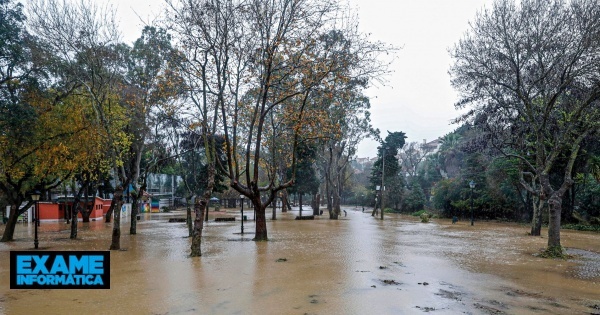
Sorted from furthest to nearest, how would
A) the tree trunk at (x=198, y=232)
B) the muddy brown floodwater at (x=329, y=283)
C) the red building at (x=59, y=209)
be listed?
the red building at (x=59, y=209) → the tree trunk at (x=198, y=232) → the muddy brown floodwater at (x=329, y=283)

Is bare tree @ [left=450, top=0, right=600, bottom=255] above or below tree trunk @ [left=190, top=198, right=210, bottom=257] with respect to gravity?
above

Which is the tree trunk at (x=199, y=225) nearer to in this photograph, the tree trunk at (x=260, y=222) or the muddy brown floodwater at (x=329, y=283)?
the muddy brown floodwater at (x=329, y=283)

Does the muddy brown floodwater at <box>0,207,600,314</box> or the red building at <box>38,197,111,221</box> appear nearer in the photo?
the muddy brown floodwater at <box>0,207,600,314</box>

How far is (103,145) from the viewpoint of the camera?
18.3 m

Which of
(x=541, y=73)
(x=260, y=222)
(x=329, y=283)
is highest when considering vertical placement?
(x=541, y=73)

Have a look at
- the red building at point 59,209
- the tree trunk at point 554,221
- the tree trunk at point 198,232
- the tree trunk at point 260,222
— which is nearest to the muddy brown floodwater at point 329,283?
the tree trunk at point 198,232

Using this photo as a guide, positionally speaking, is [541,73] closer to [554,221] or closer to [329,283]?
[554,221]

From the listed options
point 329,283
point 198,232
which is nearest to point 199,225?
point 198,232

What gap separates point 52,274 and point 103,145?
13.5m

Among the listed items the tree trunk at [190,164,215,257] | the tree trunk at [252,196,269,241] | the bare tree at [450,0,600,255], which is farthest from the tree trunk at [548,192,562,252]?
the tree trunk at [190,164,215,257]

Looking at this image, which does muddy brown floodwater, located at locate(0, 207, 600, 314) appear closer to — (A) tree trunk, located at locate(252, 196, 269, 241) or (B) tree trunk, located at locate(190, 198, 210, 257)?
(B) tree trunk, located at locate(190, 198, 210, 257)

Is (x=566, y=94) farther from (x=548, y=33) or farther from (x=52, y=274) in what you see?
(x=52, y=274)

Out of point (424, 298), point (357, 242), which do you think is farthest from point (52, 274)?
point (357, 242)

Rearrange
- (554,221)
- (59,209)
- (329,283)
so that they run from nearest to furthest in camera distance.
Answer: (329,283) < (554,221) < (59,209)
